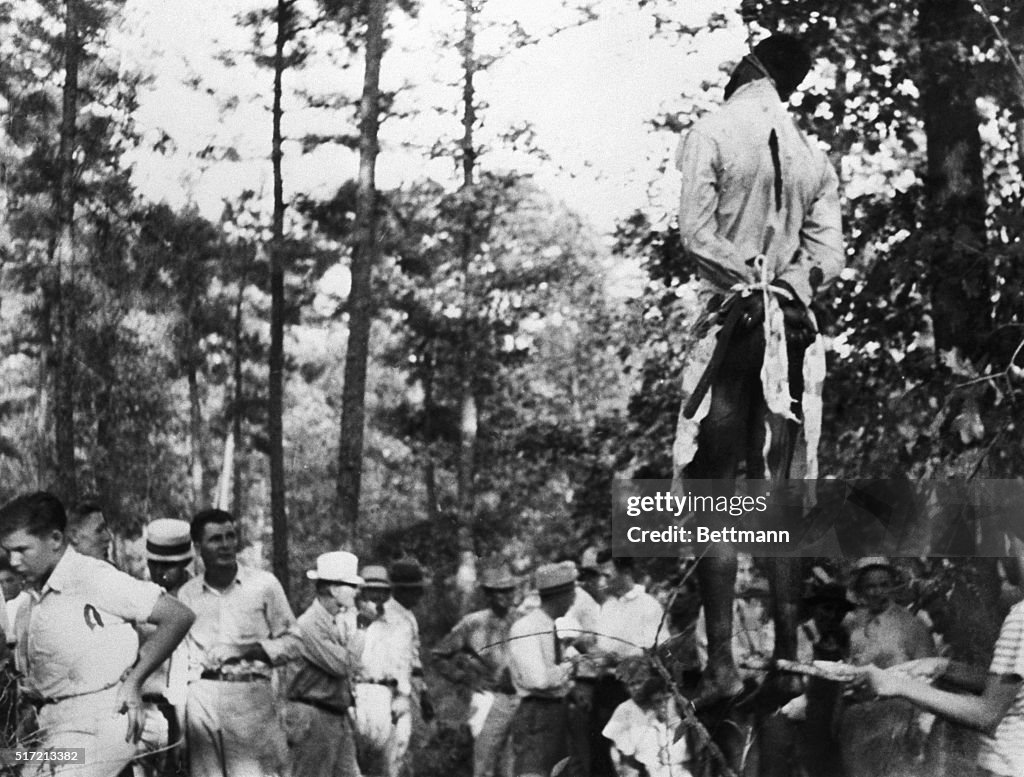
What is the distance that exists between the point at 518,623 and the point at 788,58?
402 centimetres

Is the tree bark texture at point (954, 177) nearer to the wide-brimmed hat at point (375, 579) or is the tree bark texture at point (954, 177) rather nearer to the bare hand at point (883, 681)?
the wide-brimmed hat at point (375, 579)

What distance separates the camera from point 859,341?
10031mm

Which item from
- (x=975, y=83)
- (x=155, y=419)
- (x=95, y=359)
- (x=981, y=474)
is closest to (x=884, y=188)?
(x=975, y=83)

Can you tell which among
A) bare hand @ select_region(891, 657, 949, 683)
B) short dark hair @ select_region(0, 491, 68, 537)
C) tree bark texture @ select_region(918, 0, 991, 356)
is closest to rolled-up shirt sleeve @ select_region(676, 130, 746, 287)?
bare hand @ select_region(891, 657, 949, 683)

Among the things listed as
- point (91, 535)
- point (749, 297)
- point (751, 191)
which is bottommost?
point (91, 535)

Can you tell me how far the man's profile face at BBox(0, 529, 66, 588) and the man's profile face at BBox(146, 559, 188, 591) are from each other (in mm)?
2075

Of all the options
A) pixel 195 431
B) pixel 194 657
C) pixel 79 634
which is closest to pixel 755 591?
pixel 79 634

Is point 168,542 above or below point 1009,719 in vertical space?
above

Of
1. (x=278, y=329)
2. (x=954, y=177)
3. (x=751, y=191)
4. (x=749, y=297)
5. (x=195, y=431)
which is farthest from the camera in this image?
(x=195, y=431)

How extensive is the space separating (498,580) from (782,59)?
4494 mm

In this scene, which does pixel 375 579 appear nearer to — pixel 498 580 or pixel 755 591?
pixel 498 580

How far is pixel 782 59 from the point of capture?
203 inches

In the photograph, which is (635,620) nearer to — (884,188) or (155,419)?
(884,188)

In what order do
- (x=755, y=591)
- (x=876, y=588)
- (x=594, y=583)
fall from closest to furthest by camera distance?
1. (x=755, y=591)
2. (x=876, y=588)
3. (x=594, y=583)
